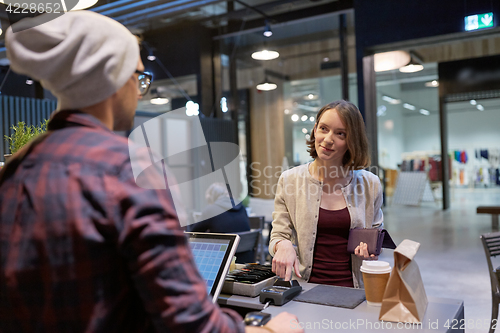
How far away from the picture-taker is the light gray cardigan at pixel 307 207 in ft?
6.63

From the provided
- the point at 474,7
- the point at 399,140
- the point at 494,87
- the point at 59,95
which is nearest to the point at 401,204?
the point at 399,140

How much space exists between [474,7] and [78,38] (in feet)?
19.4

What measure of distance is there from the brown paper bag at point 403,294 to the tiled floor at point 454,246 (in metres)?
2.70

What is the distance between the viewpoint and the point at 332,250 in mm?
1998

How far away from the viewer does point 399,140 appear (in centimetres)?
1070

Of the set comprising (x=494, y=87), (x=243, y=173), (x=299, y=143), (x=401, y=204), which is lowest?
(x=401, y=204)

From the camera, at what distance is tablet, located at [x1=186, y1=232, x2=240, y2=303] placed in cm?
138

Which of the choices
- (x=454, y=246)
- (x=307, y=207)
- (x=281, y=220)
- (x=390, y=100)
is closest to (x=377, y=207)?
(x=307, y=207)

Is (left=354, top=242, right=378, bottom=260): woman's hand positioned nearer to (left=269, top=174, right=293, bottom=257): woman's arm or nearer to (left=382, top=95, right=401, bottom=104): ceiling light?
(left=269, top=174, right=293, bottom=257): woman's arm

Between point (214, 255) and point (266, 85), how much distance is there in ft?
23.4

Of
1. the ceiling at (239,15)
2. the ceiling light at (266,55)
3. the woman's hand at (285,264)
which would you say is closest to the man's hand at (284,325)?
the woman's hand at (285,264)

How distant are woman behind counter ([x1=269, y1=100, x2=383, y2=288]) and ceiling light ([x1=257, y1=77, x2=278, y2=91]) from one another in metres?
6.26

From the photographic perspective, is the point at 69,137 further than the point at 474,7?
No

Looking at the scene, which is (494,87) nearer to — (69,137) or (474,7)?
(474,7)
